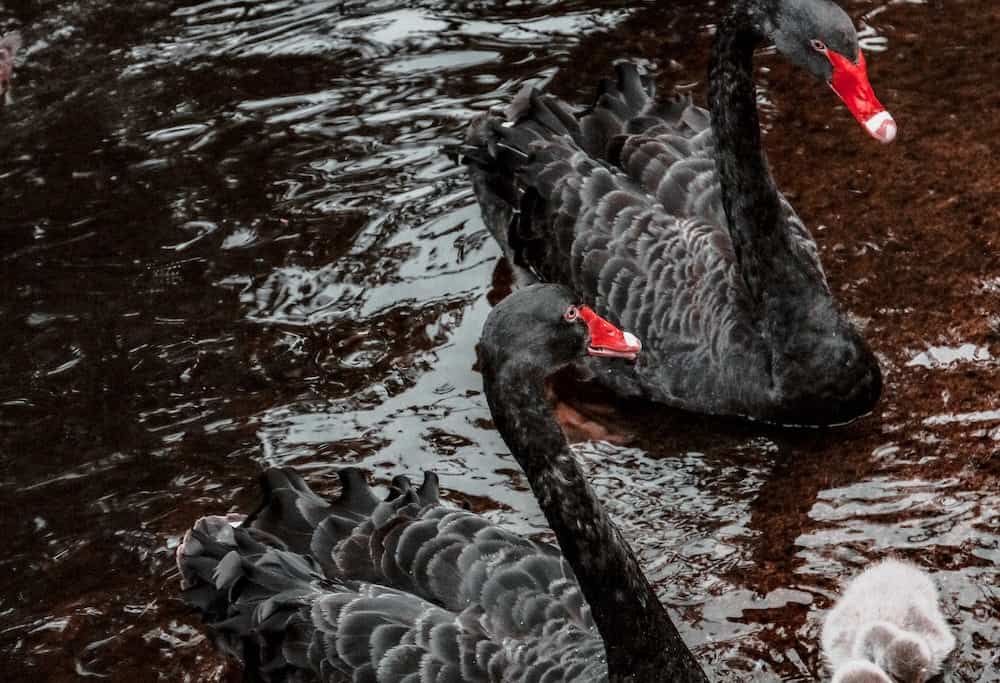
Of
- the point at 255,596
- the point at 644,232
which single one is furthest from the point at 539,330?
the point at 644,232

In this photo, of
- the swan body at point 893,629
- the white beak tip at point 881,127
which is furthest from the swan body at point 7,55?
the swan body at point 893,629

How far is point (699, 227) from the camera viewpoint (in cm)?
621

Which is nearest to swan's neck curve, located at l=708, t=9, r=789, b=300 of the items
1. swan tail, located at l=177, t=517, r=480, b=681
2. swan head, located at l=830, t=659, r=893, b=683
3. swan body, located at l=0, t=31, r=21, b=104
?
swan head, located at l=830, t=659, r=893, b=683

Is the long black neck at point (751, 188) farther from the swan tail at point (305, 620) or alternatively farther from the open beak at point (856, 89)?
the swan tail at point (305, 620)

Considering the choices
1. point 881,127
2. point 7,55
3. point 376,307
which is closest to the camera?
point 881,127

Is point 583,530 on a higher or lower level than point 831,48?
lower

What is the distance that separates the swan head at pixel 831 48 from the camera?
5.40m

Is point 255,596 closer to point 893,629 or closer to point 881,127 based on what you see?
point 893,629

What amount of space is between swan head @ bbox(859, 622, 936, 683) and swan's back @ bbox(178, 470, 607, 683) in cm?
79

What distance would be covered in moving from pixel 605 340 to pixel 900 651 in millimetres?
1225

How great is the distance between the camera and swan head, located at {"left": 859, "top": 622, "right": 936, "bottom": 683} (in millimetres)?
4504

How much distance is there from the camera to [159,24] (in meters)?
8.77

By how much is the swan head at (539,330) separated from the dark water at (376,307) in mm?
1111

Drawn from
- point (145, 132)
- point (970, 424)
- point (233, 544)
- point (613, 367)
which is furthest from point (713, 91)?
point (145, 132)
